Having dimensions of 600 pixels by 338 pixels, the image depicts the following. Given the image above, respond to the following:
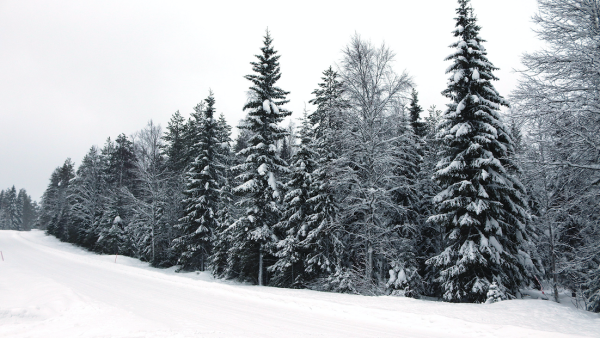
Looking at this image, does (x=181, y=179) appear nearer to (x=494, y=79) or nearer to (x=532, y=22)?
(x=494, y=79)

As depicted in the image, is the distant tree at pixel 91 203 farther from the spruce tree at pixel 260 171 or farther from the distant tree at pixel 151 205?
the spruce tree at pixel 260 171

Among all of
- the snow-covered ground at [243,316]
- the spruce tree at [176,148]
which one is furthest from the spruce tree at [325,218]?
the spruce tree at [176,148]

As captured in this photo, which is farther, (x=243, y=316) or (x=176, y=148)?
(x=176, y=148)

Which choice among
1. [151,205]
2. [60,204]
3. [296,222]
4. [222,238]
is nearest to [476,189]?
[296,222]

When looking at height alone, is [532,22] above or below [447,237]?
above

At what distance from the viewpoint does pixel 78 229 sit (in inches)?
1866

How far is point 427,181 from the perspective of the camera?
2195 cm

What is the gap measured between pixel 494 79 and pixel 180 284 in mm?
18106

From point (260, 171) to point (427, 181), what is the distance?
11546 millimetres

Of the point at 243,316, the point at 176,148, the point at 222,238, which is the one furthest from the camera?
the point at 176,148

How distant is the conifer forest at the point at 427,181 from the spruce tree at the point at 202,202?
13 cm

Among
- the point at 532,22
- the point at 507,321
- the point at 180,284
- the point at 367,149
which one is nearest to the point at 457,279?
the point at 507,321

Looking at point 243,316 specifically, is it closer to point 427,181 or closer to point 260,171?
point 260,171

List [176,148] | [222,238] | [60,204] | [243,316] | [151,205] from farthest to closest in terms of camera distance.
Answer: [60,204] → [176,148] → [151,205] → [222,238] → [243,316]
